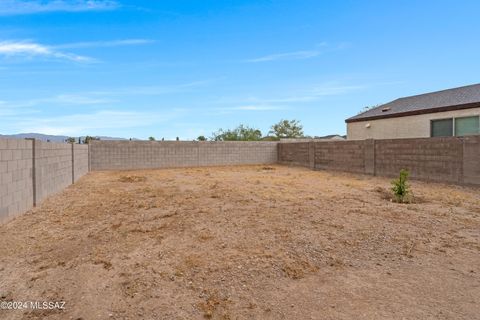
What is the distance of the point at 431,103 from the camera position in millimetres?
13500

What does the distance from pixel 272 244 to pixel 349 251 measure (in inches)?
33.3

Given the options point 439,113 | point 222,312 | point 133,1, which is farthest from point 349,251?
point 439,113

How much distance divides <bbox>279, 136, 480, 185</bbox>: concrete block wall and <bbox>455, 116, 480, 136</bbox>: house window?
3.28m

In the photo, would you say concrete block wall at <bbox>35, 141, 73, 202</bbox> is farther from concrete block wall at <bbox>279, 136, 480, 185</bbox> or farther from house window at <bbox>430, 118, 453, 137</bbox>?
house window at <bbox>430, 118, 453, 137</bbox>

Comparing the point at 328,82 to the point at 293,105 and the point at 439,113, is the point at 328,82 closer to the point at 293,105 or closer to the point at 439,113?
the point at 439,113

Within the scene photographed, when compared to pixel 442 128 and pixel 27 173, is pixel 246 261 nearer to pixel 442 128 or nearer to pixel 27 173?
pixel 27 173

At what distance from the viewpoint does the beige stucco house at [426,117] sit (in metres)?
11.4

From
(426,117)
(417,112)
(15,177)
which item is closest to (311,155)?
(417,112)

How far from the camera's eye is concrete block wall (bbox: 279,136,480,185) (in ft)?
27.1

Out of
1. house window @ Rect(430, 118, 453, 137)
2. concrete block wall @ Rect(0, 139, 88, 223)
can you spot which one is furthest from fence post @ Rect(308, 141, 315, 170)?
concrete block wall @ Rect(0, 139, 88, 223)

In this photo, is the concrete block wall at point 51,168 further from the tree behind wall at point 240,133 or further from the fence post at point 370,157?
the tree behind wall at point 240,133

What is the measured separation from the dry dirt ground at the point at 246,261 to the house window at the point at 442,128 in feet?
25.5

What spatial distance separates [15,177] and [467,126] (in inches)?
546

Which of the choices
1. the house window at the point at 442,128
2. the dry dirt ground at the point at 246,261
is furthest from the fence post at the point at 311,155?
the dry dirt ground at the point at 246,261
